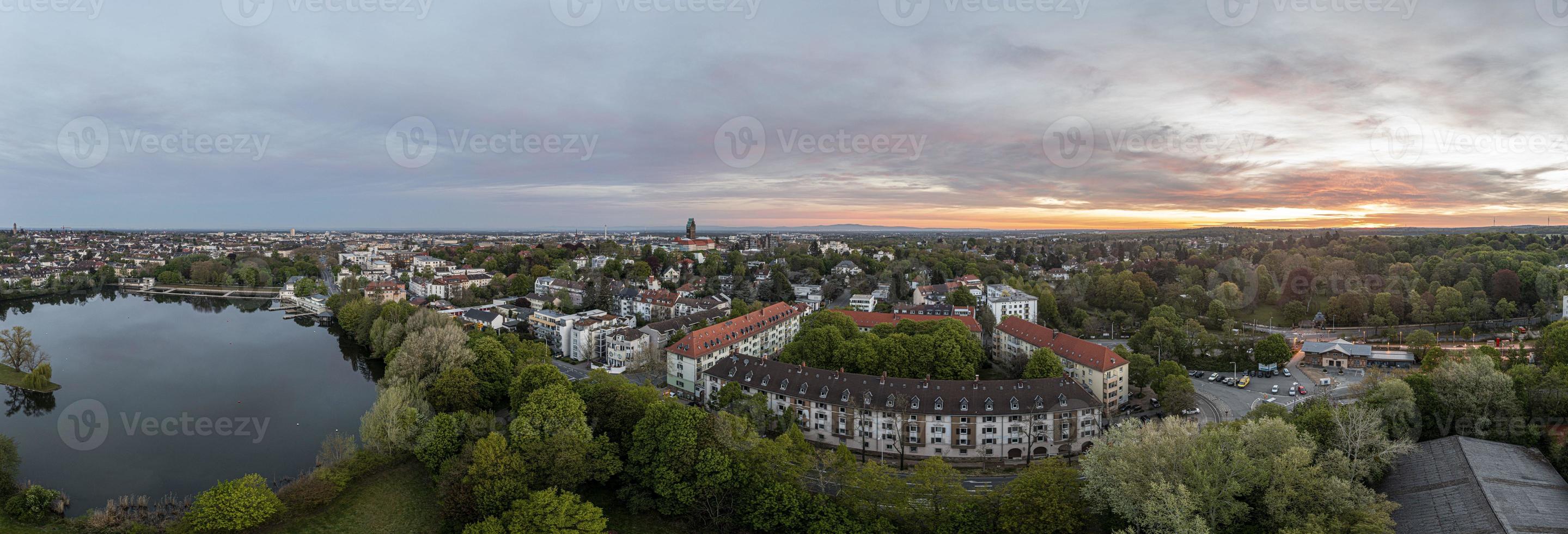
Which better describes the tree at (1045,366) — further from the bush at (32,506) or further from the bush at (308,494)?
the bush at (32,506)

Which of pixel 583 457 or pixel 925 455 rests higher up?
pixel 583 457

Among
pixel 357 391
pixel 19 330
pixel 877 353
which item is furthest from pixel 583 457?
pixel 19 330

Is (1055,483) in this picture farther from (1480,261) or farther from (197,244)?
(197,244)

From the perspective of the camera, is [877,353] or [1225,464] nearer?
[1225,464]

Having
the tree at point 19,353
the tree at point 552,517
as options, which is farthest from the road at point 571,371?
the tree at point 19,353

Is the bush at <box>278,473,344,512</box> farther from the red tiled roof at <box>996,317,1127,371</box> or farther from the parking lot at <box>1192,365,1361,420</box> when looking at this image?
the parking lot at <box>1192,365,1361,420</box>

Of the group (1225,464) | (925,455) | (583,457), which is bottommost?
(925,455)
